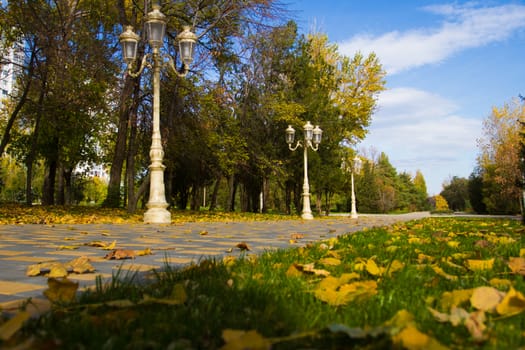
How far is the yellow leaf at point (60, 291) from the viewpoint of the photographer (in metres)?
1.83

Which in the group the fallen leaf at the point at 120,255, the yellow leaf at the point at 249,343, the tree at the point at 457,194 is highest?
the tree at the point at 457,194

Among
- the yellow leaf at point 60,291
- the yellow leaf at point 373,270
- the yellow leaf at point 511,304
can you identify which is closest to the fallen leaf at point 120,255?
the yellow leaf at point 60,291

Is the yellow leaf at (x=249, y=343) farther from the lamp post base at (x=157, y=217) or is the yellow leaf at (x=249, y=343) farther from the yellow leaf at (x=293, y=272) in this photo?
the lamp post base at (x=157, y=217)

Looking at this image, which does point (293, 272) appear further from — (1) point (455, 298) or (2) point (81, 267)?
(2) point (81, 267)

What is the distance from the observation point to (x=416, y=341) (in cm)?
113

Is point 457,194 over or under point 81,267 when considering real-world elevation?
over

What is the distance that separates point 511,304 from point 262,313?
929mm

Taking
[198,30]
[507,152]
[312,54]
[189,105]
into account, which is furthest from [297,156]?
[507,152]

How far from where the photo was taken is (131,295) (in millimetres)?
1875

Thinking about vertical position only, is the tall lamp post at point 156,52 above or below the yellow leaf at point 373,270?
above

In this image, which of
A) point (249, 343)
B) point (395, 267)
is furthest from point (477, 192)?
point (249, 343)

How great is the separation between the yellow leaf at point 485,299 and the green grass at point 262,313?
0.04 m

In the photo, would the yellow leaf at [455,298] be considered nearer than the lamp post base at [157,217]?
Yes

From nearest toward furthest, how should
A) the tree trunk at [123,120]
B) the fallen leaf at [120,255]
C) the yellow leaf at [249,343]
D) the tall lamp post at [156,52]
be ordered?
the yellow leaf at [249,343] < the fallen leaf at [120,255] < the tall lamp post at [156,52] < the tree trunk at [123,120]
